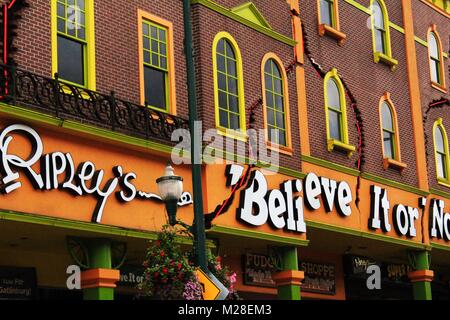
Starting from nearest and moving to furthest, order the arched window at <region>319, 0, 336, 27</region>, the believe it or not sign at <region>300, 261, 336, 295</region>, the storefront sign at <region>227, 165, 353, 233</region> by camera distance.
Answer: the storefront sign at <region>227, 165, 353, 233</region> → the arched window at <region>319, 0, 336, 27</region> → the believe it or not sign at <region>300, 261, 336, 295</region>

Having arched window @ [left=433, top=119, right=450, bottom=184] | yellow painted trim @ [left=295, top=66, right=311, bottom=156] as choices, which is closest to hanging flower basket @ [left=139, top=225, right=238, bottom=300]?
yellow painted trim @ [left=295, top=66, right=311, bottom=156]

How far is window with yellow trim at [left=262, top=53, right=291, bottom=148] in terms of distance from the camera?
21984mm

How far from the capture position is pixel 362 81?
26766 millimetres

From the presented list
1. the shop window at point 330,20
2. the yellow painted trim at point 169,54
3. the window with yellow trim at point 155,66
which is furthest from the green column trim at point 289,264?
the shop window at point 330,20

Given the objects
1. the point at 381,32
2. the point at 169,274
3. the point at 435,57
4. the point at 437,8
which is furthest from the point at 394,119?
the point at 169,274

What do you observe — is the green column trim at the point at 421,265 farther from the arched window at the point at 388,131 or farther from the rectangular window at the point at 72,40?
the rectangular window at the point at 72,40

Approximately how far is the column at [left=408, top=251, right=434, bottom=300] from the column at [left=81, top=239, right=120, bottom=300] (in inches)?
482

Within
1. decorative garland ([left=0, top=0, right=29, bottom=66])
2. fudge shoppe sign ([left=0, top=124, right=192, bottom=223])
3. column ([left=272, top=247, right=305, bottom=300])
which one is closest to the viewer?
fudge shoppe sign ([left=0, top=124, right=192, bottom=223])

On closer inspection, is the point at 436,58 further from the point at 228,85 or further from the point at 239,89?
the point at 228,85

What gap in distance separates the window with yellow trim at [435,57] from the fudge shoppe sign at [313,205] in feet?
15.2

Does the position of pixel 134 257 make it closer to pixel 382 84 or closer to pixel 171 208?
pixel 171 208

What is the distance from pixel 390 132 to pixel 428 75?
3.87m

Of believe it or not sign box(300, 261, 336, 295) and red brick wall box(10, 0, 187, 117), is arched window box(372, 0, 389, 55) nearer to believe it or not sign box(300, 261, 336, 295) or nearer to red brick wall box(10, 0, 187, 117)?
believe it or not sign box(300, 261, 336, 295)

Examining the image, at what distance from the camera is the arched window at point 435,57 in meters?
31.2
